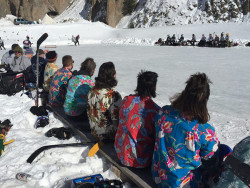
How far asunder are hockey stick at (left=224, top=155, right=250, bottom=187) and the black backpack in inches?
242

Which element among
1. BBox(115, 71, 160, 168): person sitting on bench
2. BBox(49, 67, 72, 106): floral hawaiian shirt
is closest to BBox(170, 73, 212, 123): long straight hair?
BBox(115, 71, 160, 168): person sitting on bench

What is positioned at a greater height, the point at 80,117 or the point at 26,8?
the point at 26,8

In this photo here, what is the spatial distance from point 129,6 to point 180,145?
5729cm

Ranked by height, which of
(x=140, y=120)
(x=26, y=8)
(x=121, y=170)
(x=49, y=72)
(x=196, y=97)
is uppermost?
(x=26, y=8)

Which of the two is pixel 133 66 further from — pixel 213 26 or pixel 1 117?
pixel 213 26

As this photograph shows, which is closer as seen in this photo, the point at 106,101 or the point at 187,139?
the point at 187,139

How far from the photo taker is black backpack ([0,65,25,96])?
654 cm

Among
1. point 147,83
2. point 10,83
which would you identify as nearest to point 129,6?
point 10,83

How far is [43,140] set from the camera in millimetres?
4051

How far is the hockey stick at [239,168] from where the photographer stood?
1576 millimetres

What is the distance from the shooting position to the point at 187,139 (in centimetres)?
206

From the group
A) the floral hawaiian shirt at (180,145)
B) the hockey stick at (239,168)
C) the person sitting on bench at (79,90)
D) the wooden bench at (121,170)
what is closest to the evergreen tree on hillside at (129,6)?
the person sitting on bench at (79,90)

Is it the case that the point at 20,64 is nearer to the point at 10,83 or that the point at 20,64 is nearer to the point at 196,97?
the point at 10,83

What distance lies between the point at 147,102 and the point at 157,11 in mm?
51910
